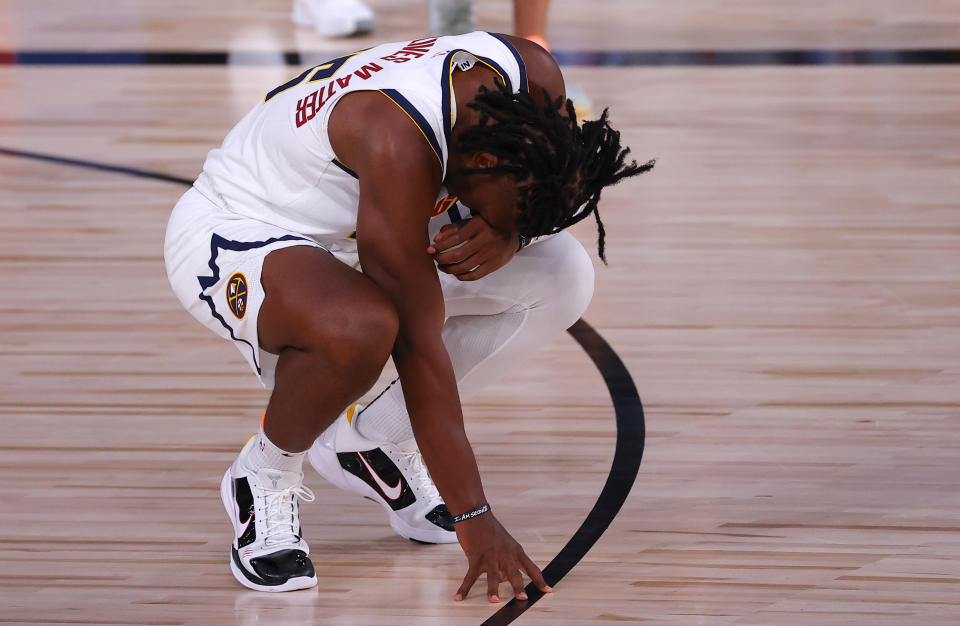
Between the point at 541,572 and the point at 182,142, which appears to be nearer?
the point at 541,572

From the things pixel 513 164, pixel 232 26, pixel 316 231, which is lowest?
pixel 232 26

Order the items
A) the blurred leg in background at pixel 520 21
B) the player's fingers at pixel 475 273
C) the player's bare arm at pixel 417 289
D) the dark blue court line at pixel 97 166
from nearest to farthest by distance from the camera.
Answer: the player's bare arm at pixel 417 289 < the player's fingers at pixel 475 273 < the dark blue court line at pixel 97 166 < the blurred leg in background at pixel 520 21

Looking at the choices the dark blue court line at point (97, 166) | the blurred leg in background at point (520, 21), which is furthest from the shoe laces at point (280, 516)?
the blurred leg in background at point (520, 21)

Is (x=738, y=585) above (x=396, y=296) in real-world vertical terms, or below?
below

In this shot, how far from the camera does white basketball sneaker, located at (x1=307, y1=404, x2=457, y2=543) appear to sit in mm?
1841

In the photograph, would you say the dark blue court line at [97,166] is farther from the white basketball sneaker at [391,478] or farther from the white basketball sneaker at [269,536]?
the white basketball sneaker at [269,536]

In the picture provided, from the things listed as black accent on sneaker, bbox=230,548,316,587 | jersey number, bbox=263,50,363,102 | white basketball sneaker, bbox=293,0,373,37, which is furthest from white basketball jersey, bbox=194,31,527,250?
white basketball sneaker, bbox=293,0,373,37

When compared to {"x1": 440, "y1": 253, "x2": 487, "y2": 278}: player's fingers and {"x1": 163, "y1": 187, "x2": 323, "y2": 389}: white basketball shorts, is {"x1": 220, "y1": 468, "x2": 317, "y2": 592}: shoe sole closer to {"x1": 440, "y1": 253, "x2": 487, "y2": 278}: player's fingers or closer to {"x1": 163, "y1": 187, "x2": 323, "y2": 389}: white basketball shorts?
{"x1": 163, "y1": 187, "x2": 323, "y2": 389}: white basketball shorts

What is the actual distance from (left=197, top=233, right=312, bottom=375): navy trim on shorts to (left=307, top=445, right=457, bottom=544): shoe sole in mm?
270

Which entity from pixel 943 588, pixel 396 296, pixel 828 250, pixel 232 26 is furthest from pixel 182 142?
pixel 943 588

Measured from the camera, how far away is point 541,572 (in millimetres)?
1720

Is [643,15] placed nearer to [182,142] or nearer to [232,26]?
[232,26]

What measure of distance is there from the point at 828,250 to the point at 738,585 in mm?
1354

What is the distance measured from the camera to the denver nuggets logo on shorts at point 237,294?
1.64m
